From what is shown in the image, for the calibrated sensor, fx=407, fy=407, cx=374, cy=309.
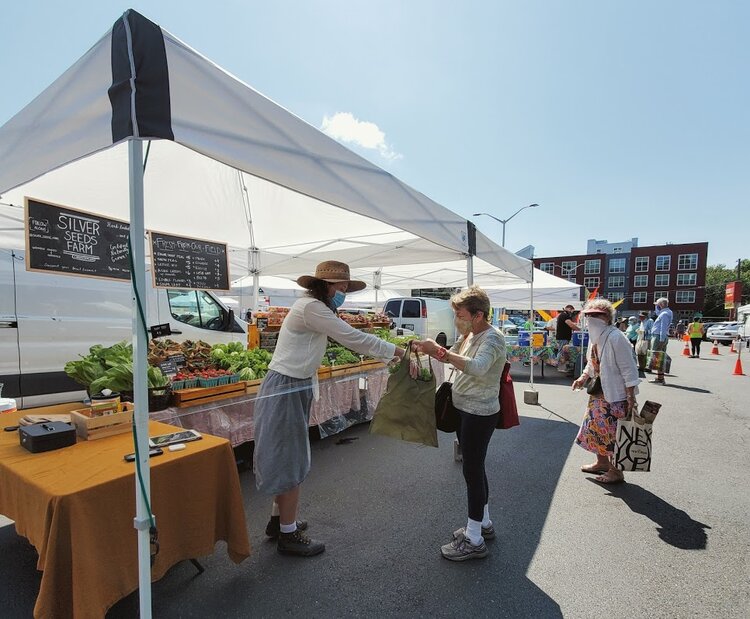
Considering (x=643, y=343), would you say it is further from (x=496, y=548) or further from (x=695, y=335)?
(x=496, y=548)

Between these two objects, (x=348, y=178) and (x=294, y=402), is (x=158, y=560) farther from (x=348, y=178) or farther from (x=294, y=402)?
(x=348, y=178)

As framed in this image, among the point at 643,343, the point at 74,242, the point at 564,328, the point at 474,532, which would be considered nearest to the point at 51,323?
the point at 74,242

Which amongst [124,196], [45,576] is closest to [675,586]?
[45,576]

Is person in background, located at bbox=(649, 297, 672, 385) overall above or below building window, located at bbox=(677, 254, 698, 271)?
below

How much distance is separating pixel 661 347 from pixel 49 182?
38.2 feet

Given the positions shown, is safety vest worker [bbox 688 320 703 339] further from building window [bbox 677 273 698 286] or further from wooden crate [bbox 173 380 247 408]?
building window [bbox 677 273 698 286]

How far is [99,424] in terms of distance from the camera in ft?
8.10

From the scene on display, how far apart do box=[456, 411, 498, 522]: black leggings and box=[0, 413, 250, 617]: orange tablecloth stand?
1.39m

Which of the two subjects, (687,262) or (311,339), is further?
(687,262)

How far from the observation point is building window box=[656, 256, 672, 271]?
5581 centimetres

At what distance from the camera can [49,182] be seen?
152 inches

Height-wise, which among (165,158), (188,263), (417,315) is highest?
(165,158)

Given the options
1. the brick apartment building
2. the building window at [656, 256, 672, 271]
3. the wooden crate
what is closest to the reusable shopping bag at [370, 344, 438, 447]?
the wooden crate

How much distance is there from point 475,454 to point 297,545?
4.23 feet
